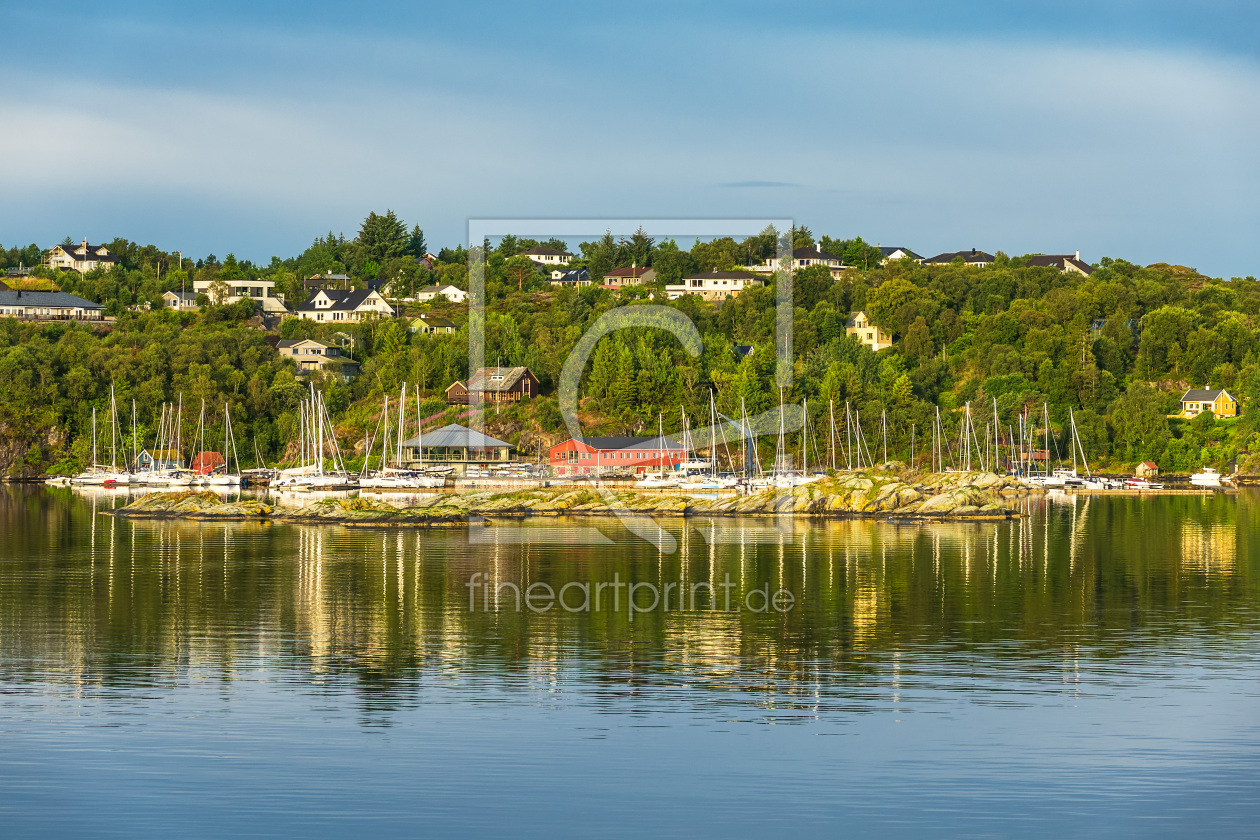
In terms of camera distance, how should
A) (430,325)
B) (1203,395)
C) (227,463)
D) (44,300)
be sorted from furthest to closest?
(44,300), (430,325), (1203,395), (227,463)

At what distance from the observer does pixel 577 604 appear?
37.1 m

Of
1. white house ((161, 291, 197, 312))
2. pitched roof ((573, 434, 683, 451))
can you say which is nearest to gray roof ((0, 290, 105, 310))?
white house ((161, 291, 197, 312))

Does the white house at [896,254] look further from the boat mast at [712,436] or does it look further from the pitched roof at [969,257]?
the boat mast at [712,436]

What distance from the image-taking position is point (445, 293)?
470 feet

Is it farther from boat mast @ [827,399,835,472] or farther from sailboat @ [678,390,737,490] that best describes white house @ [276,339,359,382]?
boat mast @ [827,399,835,472]

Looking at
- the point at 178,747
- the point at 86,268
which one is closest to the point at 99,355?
the point at 86,268

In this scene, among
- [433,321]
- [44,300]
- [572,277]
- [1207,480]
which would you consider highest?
[572,277]

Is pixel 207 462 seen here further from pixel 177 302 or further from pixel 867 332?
pixel 867 332

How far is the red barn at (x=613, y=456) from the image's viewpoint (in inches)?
3541

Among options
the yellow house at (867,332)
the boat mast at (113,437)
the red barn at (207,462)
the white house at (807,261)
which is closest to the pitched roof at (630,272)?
the white house at (807,261)

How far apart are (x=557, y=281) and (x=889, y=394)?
57.4 metres

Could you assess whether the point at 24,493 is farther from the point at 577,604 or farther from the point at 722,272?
the point at 722,272

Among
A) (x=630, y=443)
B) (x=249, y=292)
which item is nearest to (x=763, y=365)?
(x=630, y=443)

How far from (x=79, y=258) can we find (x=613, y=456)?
98.2 meters
